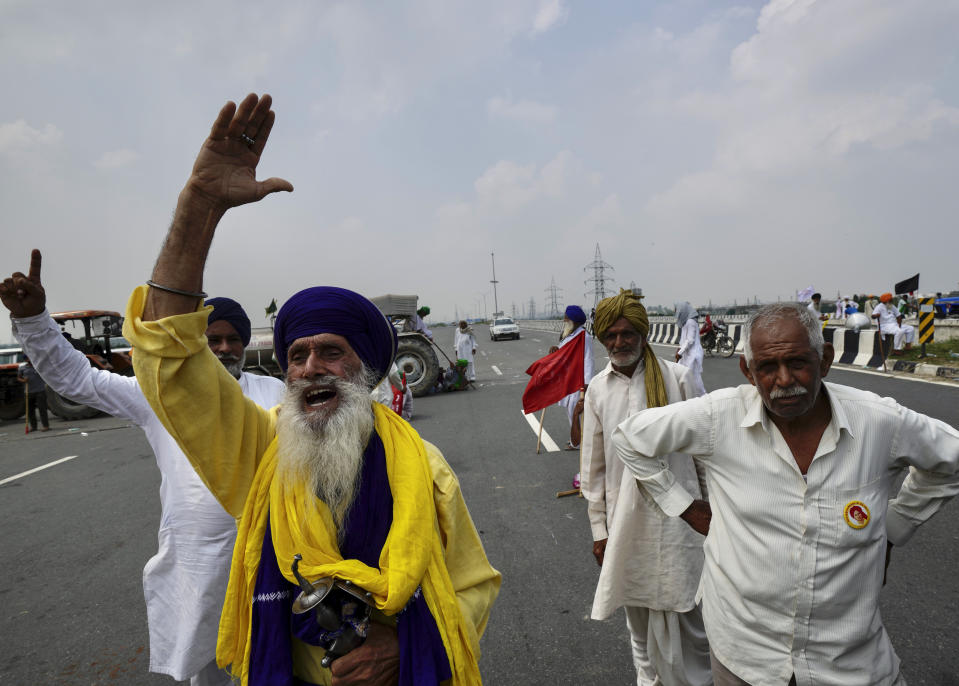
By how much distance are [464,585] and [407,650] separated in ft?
0.81

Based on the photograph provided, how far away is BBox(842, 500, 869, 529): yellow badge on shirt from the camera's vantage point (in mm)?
1475

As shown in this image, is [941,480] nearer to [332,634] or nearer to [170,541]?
[332,634]

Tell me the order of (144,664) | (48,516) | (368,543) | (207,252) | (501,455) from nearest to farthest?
(207,252), (368,543), (144,664), (48,516), (501,455)

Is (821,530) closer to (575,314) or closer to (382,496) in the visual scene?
(382,496)

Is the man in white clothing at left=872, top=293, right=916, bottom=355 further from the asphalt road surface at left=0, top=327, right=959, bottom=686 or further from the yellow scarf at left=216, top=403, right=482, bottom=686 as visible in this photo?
the yellow scarf at left=216, top=403, right=482, bottom=686

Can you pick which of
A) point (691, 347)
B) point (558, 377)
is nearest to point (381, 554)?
point (558, 377)

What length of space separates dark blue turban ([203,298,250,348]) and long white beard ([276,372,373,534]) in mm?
1460

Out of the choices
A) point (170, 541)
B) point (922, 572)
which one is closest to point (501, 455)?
point (922, 572)

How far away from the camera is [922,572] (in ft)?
10.5

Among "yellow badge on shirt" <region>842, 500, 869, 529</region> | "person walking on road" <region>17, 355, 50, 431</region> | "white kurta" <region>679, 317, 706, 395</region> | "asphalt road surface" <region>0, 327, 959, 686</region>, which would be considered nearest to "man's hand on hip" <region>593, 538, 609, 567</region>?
"asphalt road surface" <region>0, 327, 959, 686</region>

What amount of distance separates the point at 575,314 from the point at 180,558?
17.9ft

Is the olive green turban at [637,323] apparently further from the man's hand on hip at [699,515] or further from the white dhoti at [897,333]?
the white dhoti at [897,333]

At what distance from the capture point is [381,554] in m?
1.39

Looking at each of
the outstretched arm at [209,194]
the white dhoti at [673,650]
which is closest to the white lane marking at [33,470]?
the outstretched arm at [209,194]
